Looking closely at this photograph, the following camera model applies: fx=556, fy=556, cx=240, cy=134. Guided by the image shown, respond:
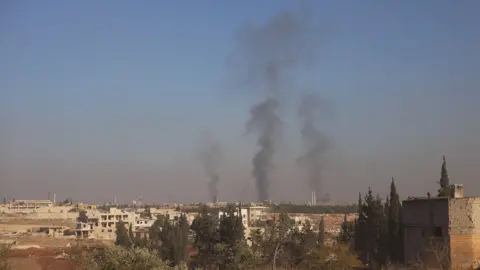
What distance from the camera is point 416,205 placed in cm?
3941

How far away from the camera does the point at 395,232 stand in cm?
4444

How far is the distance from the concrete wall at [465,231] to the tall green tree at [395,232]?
23.6ft

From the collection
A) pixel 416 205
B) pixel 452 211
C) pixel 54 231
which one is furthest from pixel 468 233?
pixel 54 231

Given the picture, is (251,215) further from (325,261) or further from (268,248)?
(268,248)

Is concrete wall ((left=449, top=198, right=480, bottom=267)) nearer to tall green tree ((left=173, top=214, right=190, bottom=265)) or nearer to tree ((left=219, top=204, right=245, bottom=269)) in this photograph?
tree ((left=219, top=204, right=245, bottom=269))

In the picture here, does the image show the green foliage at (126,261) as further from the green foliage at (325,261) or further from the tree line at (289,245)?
the green foliage at (325,261)

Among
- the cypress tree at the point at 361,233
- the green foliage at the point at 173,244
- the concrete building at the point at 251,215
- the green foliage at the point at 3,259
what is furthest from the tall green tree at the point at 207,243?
the concrete building at the point at 251,215

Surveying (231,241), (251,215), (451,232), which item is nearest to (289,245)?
(231,241)

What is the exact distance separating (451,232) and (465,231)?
854 millimetres

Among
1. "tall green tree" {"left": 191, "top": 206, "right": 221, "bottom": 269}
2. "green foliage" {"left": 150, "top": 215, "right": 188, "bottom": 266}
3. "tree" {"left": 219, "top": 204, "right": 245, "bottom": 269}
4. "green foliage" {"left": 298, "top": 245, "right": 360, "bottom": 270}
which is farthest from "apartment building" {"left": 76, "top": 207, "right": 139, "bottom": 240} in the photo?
"green foliage" {"left": 298, "top": 245, "right": 360, "bottom": 270}

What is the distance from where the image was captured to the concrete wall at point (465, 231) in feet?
116

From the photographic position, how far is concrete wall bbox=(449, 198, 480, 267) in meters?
35.3

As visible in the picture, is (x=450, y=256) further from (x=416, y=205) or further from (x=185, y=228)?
(x=185, y=228)

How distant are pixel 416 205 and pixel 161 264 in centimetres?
2551
